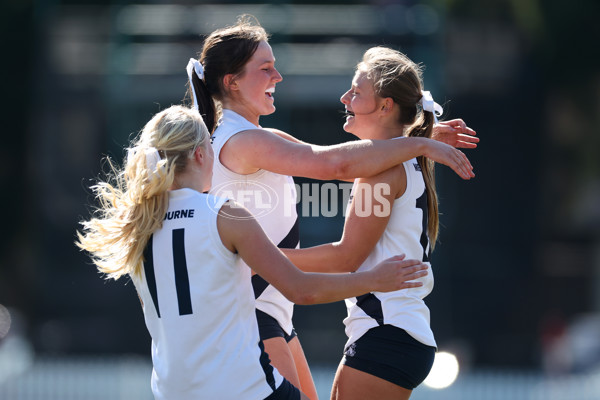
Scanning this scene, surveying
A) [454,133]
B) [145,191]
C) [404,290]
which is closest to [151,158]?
[145,191]

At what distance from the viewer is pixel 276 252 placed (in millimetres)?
2570

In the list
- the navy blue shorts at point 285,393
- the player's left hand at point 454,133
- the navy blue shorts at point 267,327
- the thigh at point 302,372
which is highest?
the player's left hand at point 454,133

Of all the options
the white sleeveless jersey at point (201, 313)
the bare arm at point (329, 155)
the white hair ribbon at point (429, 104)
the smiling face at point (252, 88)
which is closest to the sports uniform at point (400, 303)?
the bare arm at point (329, 155)

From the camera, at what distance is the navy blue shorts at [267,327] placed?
119 inches

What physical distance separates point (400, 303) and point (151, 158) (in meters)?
1.01

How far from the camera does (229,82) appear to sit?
330cm

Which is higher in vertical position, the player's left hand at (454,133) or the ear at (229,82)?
the ear at (229,82)

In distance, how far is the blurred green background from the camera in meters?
13.2

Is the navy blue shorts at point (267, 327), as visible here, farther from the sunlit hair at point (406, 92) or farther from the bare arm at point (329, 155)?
the sunlit hair at point (406, 92)

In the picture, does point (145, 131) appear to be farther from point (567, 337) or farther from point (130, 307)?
point (567, 337)

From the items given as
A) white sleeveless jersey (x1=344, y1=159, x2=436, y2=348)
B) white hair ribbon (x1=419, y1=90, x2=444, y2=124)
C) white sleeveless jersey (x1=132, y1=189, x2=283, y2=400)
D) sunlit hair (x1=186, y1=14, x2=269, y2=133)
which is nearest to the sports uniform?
white sleeveless jersey (x1=344, y1=159, x2=436, y2=348)

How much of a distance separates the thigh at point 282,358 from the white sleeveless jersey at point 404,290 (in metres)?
0.23

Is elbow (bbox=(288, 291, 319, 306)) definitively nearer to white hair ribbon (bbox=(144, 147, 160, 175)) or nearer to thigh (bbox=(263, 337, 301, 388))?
thigh (bbox=(263, 337, 301, 388))

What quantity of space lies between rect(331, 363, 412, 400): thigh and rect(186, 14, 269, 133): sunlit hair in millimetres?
1142
